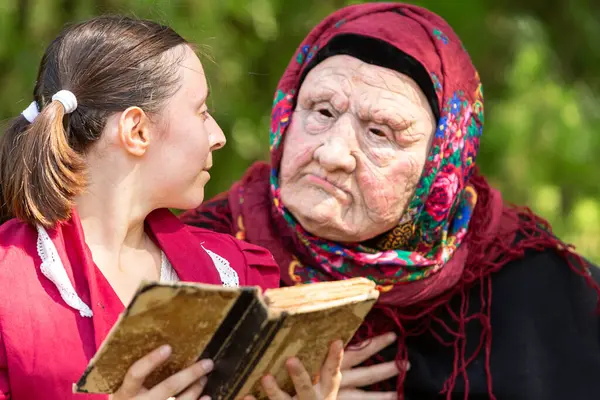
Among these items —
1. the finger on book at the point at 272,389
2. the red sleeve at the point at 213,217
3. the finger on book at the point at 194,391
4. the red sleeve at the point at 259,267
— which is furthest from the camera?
the red sleeve at the point at 213,217

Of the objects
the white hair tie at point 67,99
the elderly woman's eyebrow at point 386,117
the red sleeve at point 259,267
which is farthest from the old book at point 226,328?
the elderly woman's eyebrow at point 386,117

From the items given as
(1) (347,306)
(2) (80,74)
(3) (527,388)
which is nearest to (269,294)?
(1) (347,306)

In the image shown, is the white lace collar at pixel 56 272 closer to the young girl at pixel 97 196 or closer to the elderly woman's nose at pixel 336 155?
the young girl at pixel 97 196

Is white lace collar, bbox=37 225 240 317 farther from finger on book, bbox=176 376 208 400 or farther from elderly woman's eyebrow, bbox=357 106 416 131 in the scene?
elderly woman's eyebrow, bbox=357 106 416 131

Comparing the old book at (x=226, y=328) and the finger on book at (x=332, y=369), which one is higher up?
the old book at (x=226, y=328)

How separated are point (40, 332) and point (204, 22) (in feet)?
8.91

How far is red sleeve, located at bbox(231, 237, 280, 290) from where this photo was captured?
2.53 meters

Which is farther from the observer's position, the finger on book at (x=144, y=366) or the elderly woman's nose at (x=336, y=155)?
the elderly woman's nose at (x=336, y=155)

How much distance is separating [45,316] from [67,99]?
1.55 ft

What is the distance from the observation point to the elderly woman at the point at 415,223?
114 inches

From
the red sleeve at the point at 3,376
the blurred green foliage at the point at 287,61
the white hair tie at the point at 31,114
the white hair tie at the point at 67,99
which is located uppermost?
the white hair tie at the point at 67,99

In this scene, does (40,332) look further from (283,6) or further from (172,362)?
(283,6)

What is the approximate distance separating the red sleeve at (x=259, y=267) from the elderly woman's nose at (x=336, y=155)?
362mm

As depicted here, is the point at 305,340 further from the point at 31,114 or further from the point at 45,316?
the point at 31,114
